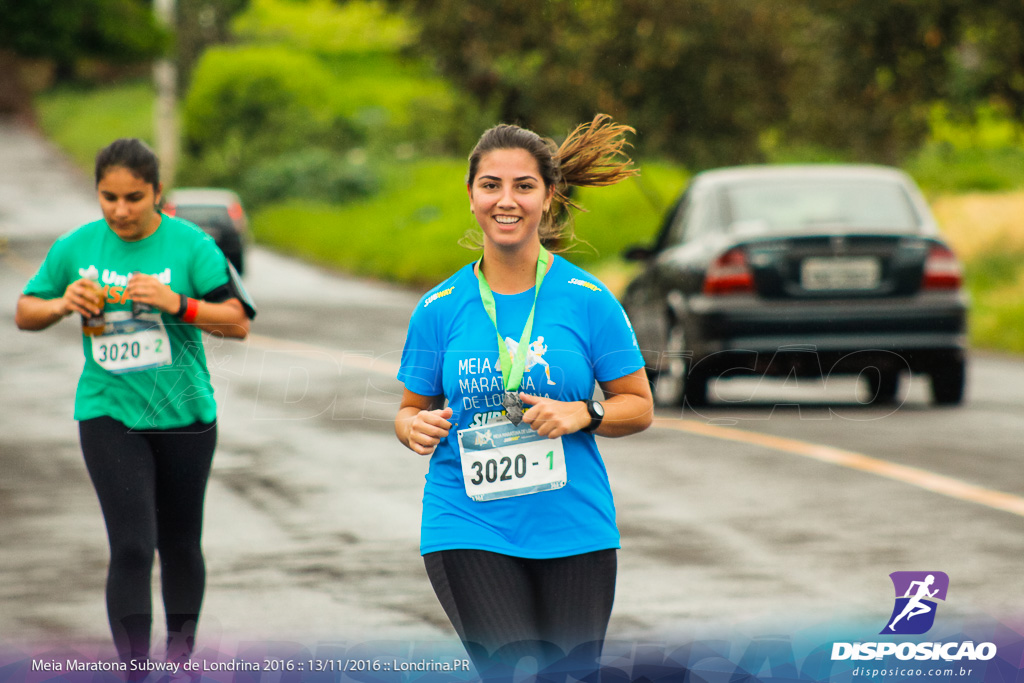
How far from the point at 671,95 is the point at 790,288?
64.1 ft

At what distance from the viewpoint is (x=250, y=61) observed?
61062mm

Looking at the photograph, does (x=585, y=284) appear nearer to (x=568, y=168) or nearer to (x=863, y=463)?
(x=568, y=168)

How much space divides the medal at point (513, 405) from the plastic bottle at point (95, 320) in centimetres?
187

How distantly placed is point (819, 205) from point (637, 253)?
144 centimetres

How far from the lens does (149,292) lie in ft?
17.4

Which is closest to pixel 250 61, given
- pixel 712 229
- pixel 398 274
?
pixel 398 274

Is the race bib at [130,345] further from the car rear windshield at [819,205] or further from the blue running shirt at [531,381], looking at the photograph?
the car rear windshield at [819,205]

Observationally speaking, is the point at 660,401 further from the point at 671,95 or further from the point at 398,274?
the point at 398,274

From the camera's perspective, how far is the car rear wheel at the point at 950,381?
42.0ft

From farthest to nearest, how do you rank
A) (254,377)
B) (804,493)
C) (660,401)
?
(254,377) → (660,401) → (804,493)

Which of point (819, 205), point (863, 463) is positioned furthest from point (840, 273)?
point (863, 463)

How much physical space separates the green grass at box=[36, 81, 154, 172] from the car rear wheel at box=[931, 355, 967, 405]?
58617 mm

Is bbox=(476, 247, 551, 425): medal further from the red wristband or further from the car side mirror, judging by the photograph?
the car side mirror

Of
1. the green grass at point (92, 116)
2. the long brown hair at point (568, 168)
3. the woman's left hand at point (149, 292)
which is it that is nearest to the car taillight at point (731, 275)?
the woman's left hand at point (149, 292)
